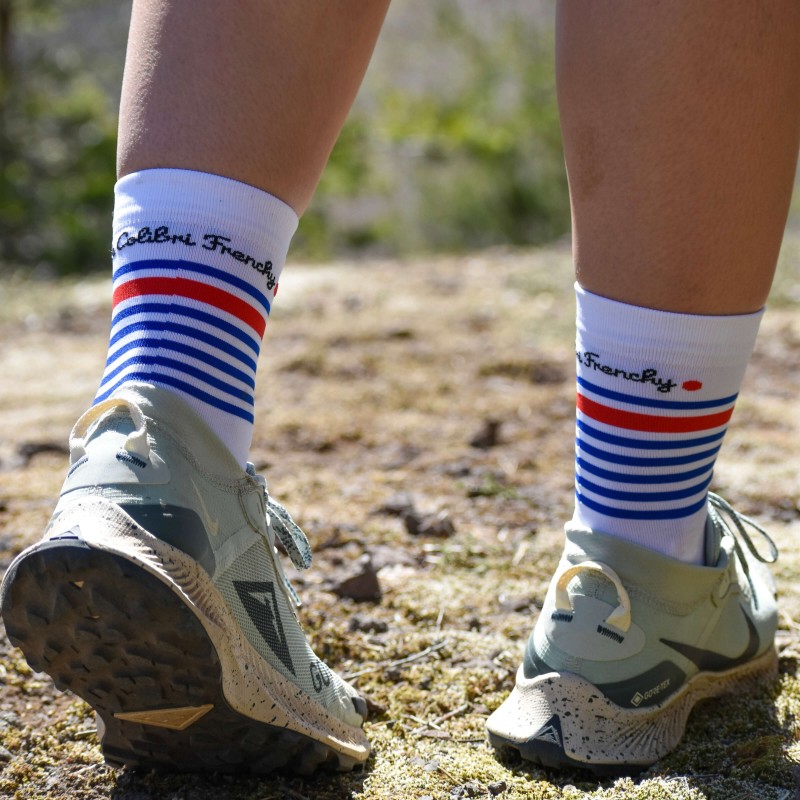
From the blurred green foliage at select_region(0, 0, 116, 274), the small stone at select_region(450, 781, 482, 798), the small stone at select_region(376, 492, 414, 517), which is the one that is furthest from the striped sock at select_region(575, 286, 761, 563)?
the blurred green foliage at select_region(0, 0, 116, 274)

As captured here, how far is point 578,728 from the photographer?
1.04 meters

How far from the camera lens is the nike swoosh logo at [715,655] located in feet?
3.69

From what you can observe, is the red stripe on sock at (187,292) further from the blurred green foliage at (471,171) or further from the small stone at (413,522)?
the blurred green foliage at (471,171)

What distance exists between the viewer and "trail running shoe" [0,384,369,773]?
0.84 meters

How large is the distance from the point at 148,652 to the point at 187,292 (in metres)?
0.34

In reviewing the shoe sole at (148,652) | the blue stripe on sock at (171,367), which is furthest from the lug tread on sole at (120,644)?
the blue stripe on sock at (171,367)

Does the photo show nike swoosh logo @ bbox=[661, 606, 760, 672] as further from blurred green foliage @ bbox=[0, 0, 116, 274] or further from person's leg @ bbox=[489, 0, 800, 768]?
blurred green foliage @ bbox=[0, 0, 116, 274]

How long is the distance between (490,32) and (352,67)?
11952 millimetres

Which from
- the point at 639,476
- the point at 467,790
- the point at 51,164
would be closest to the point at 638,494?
the point at 639,476

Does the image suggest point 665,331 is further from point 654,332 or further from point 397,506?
point 397,506

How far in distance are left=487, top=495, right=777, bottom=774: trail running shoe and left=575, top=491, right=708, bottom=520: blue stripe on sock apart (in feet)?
0.09

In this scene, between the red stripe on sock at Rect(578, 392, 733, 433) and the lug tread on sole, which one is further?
the red stripe on sock at Rect(578, 392, 733, 433)

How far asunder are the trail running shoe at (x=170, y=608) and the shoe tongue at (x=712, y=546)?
0.45 metres

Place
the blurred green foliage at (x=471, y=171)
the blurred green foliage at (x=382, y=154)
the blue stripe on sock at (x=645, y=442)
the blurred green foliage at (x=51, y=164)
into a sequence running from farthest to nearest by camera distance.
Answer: the blurred green foliage at (x=471, y=171)
the blurred green foliage at (x=382, y=154)
the blurred green foliage at (x=51, y=164)
the blue stripe on sock at (x=645, y=442)
